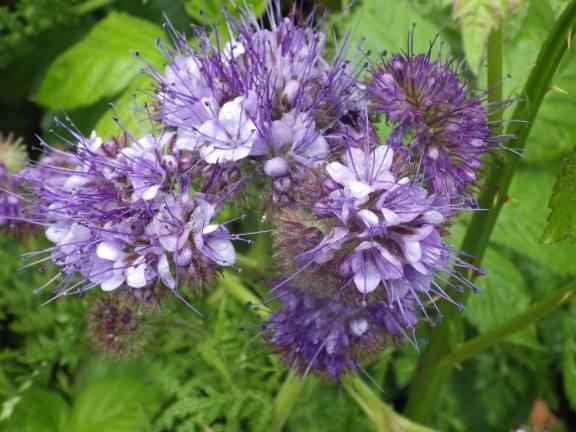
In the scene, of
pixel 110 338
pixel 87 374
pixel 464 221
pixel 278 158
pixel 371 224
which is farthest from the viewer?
pixel 87 374

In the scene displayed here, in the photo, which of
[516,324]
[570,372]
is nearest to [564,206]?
[516,324]

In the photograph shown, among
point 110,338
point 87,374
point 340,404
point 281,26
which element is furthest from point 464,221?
point 87,374

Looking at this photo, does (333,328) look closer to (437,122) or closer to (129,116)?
(437,122)

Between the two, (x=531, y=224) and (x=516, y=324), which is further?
(x=531, y=224)

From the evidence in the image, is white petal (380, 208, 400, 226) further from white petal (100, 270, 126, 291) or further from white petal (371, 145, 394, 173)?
white petal (100, 270, 126, 291)

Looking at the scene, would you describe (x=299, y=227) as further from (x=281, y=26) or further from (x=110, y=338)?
(x=110, y=338)

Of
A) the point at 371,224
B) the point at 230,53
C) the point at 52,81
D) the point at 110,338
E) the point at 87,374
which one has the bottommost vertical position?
the point at 87,374

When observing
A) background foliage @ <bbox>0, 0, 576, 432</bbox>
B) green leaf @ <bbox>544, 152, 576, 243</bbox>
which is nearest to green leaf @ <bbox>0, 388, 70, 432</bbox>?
background foliage @ <bbox>0, 0, 576, 432</bbox>
